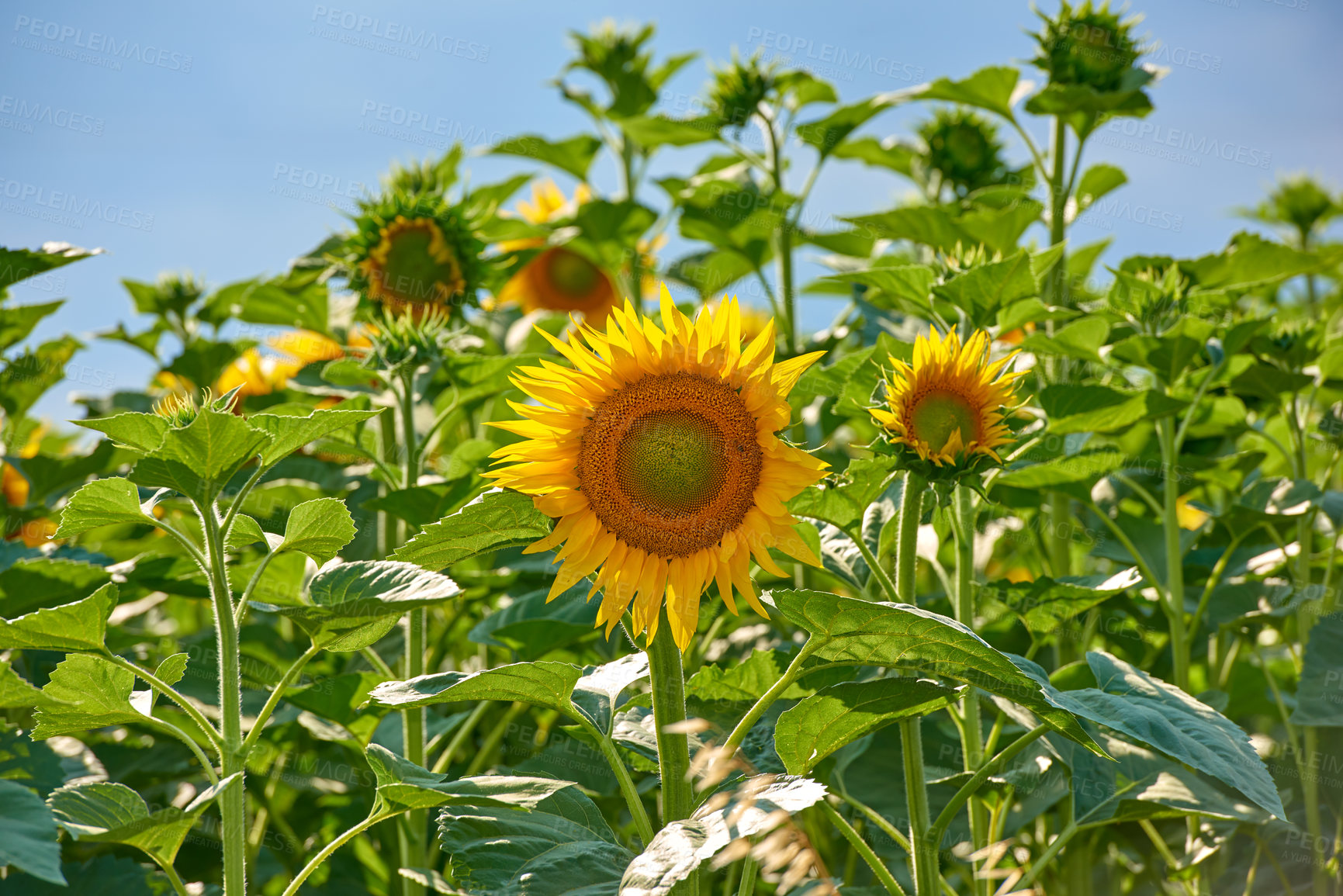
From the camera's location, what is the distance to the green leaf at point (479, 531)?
3.50 feet

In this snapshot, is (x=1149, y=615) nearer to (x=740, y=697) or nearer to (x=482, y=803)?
(x=740, y=697)

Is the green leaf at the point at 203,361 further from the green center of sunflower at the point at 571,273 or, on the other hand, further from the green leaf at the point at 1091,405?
the green leaf at the point at 1091,405

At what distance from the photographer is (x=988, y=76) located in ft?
6.75

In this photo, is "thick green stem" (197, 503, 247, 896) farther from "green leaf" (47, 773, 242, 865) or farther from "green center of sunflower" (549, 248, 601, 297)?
"green center of sunflower" (549, 248, 601, 297)

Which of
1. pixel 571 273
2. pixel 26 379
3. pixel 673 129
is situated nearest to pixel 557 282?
pixel 571 273

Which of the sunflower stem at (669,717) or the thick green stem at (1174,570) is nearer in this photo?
the sunflower stem at (669,717)

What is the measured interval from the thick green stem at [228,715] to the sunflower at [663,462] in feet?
1.18

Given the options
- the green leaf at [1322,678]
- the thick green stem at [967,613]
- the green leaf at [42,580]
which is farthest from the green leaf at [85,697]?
the green leaf at [1322,678]

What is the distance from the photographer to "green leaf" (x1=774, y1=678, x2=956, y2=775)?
3.73 ft

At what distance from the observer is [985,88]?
207cm

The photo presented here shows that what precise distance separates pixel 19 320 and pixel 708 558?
1.61m

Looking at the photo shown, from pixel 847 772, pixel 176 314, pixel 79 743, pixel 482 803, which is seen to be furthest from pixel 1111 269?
pixel 176 314

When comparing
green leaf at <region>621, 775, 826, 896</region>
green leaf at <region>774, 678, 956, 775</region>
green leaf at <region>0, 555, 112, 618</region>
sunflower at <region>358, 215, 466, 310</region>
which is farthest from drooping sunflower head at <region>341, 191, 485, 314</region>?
green leaf at <region>621, 775, 826, 896</region>

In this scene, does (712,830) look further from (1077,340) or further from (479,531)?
(1077,340)
